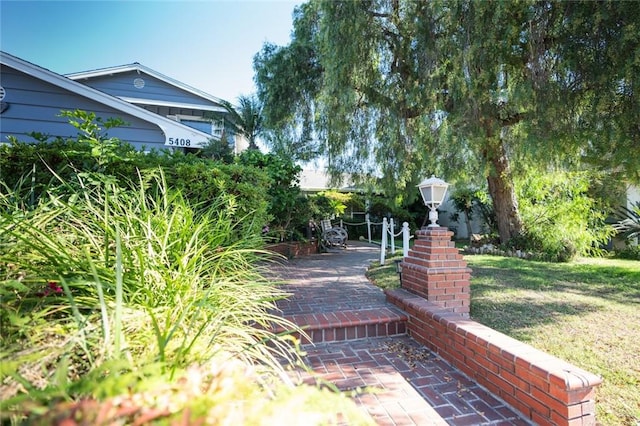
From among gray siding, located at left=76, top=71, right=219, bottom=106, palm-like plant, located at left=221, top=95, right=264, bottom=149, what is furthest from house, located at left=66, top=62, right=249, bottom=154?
palm-like plant, located at left=221, top=95, right=264, bottom=149

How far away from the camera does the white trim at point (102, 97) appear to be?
5.36 m

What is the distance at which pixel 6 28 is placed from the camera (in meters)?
4.15

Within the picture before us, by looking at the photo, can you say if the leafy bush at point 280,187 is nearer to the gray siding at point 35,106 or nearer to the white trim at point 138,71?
the gray siding at point 35,106

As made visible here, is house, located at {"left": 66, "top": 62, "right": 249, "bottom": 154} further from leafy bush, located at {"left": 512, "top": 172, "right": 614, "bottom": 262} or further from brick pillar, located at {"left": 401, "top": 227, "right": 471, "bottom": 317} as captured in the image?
leafy bush, located at {"left": 512, "top": 172, "right": 614, "bottom": 262}

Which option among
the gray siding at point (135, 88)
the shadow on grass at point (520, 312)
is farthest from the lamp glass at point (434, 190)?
the gray siding at point (135, 88)

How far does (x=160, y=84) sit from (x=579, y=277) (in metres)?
12.7

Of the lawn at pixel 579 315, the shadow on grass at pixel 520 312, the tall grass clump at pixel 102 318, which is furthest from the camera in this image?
the shadow on grass at pixel 520 312

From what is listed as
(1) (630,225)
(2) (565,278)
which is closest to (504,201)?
(1) (630,225)

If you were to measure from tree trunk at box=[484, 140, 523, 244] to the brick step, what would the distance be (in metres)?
6.43

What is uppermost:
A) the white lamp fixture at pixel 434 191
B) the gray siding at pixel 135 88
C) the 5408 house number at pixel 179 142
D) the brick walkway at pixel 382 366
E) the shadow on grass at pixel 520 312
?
the gray siding at pixel 135 88

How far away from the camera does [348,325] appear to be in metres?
3.11

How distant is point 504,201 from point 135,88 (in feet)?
40.0

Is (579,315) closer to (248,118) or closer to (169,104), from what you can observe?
(169,104)

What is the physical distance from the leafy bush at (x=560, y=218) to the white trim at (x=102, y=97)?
8.59 meters
